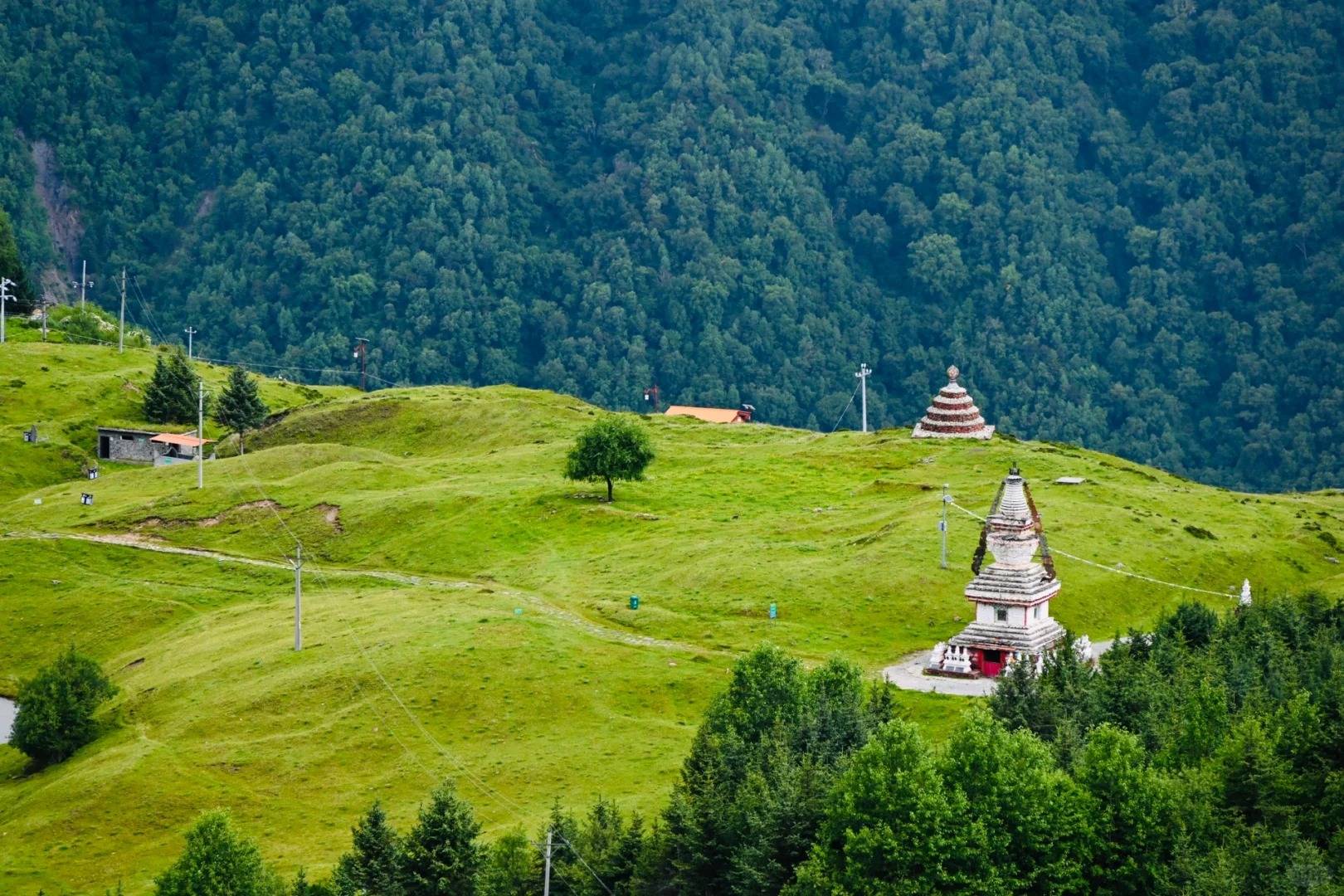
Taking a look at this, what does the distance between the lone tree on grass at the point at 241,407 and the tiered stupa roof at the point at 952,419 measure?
55.1m

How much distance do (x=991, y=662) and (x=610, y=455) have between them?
40.8m

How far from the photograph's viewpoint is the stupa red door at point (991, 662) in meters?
110

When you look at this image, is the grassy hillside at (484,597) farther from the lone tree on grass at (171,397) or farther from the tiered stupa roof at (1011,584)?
the lone tree on grass at (171,397)

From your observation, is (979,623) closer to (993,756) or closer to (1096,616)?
(1096,616)

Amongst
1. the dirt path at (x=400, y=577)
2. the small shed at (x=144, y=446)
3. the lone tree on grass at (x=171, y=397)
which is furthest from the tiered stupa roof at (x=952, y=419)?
the lone tree on grass at (x=171, y=397)

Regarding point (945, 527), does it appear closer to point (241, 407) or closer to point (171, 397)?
point (241, 407)

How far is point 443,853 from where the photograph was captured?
86375 millimetres

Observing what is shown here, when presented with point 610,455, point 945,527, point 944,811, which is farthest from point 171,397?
point 944,811

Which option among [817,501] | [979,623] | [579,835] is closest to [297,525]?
[817,501]

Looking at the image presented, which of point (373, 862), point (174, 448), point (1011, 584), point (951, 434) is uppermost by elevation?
point (951, 434)

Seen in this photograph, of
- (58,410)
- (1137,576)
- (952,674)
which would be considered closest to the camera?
(952,674)

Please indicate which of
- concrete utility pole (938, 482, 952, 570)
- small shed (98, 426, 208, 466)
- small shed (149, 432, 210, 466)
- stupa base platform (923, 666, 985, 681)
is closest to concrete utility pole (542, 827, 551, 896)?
stupa base platform (923, 666, 985, 681)

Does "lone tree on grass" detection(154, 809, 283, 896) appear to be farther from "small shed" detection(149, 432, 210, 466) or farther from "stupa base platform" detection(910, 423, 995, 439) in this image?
"small shed" detection(149, 432, 210, 466)

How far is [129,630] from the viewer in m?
134
